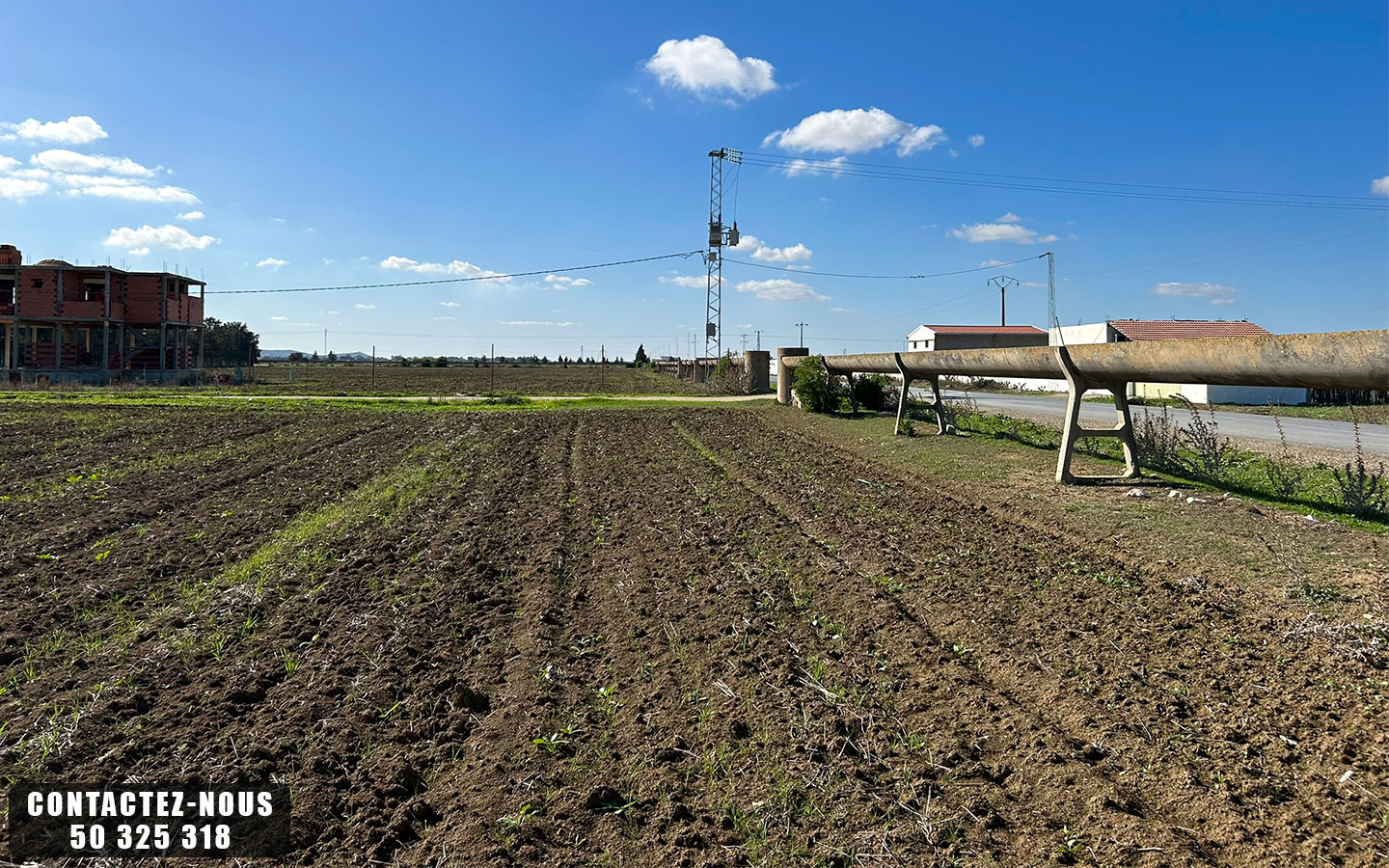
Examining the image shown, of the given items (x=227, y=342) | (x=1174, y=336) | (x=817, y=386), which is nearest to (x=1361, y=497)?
(x=817, y=386)

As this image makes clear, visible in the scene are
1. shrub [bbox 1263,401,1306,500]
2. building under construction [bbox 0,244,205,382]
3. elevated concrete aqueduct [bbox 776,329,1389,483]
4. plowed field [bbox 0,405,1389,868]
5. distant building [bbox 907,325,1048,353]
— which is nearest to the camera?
plowed field [bbox 0,405,1389,868]

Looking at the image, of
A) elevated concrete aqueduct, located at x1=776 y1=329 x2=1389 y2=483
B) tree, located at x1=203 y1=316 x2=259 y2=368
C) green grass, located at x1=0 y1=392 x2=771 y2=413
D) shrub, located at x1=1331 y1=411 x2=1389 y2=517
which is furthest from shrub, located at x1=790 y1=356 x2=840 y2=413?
tree, located at x1=203 y1=316 x2=259 y2=368

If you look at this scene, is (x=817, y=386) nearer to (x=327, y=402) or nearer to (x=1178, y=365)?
(x=1178, y=365)

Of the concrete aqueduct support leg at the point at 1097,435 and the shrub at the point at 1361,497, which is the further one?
the concrete aqueduct support leg at the point at 1097,435

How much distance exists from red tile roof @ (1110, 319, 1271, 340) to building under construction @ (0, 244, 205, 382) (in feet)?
153

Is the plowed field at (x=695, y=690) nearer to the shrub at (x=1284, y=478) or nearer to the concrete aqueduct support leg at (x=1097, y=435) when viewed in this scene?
the concrete aqueduct support leg at (x=1097, y=435)

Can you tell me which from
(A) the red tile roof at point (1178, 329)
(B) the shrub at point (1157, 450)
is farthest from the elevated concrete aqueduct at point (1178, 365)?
(A) the red tile roof at point (1178, 329)

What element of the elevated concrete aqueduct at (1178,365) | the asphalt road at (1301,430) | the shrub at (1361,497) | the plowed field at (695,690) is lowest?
the plowed field at (695,690)

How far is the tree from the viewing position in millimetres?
80438

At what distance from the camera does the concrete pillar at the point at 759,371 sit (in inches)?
1279

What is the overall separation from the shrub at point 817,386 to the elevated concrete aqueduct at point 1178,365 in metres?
7.17

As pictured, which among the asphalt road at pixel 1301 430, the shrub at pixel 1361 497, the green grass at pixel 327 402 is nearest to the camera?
the shrub at pixel 1361 497

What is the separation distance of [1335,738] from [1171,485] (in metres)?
5.88

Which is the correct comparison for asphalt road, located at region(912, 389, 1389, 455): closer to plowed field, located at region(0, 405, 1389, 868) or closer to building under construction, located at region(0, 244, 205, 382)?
plowed field, located at region(0, 405, 1389, 868)
